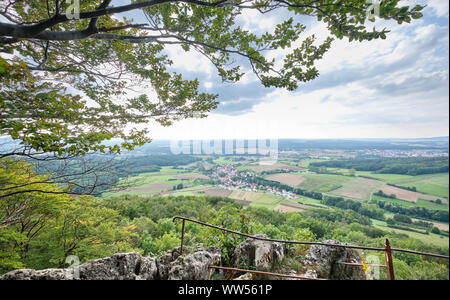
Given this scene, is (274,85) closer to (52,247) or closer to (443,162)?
(52,247)

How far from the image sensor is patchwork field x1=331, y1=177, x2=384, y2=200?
36219 millimetres

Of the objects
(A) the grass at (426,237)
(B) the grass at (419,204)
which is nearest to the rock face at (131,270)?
(A) the grass at (426,237)

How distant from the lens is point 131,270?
3434 mm

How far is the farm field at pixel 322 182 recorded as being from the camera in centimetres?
4178

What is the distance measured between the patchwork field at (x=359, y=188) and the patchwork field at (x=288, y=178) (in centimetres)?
881

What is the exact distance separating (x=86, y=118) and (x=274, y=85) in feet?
17.6

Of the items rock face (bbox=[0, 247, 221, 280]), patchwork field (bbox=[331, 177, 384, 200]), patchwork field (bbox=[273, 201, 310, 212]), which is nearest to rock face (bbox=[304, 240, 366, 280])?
rock face (bbox=[0, 247, 221, 280])

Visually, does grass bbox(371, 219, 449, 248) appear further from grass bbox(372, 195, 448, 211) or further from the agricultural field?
the agricultural field

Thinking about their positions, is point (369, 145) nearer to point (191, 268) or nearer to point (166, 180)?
point (166, 180)

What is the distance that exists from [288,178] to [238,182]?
16060 millimetres

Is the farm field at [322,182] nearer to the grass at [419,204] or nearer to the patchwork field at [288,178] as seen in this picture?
the patchwork field at [288,178]

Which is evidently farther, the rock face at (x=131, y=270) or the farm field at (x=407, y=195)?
the farm field at (x=407, y=195)

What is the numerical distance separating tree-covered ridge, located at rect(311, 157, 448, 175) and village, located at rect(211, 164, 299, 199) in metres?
26.4

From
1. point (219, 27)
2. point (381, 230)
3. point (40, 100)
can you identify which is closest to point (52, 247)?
point (40, 100)
